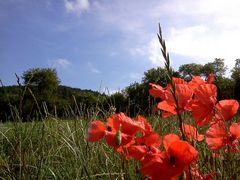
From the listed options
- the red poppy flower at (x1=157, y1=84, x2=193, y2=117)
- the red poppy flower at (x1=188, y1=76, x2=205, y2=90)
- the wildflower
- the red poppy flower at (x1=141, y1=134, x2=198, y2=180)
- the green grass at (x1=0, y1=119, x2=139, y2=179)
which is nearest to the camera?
the red poppy flower at (x1=141, y1=134, x2=198, y2=180)

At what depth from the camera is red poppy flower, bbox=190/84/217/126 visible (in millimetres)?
1141

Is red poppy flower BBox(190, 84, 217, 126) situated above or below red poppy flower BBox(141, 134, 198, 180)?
above

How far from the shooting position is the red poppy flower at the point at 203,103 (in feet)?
3.74

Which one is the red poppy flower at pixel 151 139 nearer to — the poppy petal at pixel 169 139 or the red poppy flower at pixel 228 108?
the poppy petal at pixel 169 139

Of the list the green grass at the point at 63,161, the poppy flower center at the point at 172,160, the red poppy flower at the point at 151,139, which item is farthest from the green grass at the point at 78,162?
the poppy flower center at the point at 172,160

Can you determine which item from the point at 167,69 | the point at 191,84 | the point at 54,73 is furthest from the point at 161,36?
the point at 54,73

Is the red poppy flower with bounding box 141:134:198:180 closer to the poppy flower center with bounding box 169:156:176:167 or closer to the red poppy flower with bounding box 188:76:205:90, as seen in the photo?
the poppy flower center with bounding box 169:156:176:167

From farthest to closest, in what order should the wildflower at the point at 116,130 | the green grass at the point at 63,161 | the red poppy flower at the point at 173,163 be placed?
the green grass at the point at 63,161, the wildflower at the point at 116,130, the red poppy flower at the point at 173,163

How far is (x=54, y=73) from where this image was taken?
59.7m

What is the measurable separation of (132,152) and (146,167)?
0.46ft

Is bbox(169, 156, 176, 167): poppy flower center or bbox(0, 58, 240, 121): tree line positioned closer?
bbox(169, 156, 176, 167): poppy flower center

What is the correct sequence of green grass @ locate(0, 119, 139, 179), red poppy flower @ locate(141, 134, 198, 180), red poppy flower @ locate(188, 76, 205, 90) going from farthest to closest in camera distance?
1. green grass @ locate(0, 119, 139, 179)
2. red poppy flower @ locate(188, 76, 205, 90)
3. red poppy flower @ locate(141, 134, 198, 180)

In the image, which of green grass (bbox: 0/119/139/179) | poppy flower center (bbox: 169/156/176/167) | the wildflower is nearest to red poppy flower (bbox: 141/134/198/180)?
poppy flower center (bbox: 169/156/176/167)

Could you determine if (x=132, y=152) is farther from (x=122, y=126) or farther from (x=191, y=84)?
(x=191, y=84)
